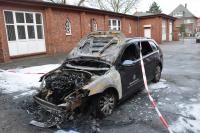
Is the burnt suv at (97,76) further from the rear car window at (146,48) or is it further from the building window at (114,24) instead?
the building window at (114,24)

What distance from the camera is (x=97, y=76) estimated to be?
4477 mm

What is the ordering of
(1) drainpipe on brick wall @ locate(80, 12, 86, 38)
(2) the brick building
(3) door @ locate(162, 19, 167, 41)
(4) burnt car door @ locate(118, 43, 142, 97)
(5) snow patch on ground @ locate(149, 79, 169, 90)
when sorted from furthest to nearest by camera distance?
1. (3) door @ locate(162, 19, 167, 41)
2. (1) drainpipe on brick wall @ locate(80, 12, 86, 38)
3. (2) the brick building
4. (5) snow patch on ground @ locate(149, 79, 169, 90)
5. (4) burnt car door @ locate(118, 43, 142, 97)

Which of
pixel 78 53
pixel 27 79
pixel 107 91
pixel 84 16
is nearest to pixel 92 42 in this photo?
pixel 78 53

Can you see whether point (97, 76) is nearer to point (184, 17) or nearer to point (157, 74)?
point (157, 74)

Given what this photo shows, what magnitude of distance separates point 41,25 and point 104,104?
1272 cm

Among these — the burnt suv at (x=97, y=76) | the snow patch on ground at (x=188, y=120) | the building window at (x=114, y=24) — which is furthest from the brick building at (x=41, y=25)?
the snow patch on ground at (x=188, y=120)

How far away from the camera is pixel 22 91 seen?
261 inches

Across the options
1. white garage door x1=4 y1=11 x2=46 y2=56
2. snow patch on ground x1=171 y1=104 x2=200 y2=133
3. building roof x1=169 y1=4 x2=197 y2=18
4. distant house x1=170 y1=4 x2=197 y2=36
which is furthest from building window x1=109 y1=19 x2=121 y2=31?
distant house x1=170 y1=4 x2=197 y2=36

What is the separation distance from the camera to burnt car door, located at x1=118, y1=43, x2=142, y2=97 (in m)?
5.12

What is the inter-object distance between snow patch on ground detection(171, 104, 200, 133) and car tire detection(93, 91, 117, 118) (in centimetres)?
136

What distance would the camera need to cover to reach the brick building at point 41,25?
1327 centimetres

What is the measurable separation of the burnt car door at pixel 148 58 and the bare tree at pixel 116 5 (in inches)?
1460

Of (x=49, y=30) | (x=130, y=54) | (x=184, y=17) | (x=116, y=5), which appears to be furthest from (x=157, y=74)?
(x=184, y=17)

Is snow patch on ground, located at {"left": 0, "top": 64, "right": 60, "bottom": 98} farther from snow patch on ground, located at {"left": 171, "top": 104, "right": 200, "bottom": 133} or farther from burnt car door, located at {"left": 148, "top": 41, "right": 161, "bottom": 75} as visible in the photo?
Result: snow patch on ground, located at {"left": 171, "top": 104, "right": 200, "bottom": 133}
